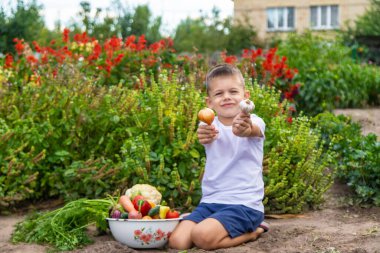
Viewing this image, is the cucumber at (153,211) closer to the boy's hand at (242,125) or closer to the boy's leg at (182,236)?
the boy's leg at (182,236)

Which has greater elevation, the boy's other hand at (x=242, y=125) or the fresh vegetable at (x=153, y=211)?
the boy's other hand at (x=242, y=125)

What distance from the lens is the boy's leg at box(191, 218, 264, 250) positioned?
148 inches

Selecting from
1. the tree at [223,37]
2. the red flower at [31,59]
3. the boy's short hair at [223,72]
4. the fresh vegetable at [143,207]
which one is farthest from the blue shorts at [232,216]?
the tree at [223,37]

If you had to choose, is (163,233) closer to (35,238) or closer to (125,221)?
(125,221)

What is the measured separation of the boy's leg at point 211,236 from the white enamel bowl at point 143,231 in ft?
0.60

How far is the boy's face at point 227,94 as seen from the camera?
390 centimetres

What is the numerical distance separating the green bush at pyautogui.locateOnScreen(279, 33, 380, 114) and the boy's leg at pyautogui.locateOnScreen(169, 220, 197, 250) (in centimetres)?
460

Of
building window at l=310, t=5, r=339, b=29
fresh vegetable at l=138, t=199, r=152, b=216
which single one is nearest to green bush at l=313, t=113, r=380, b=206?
fresh vegetable at l=138, t=199, r=152, b=216

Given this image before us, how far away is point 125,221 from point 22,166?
57.4 inches

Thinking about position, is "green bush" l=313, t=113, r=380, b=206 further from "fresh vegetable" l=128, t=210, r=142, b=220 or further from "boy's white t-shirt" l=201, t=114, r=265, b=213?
"fresh vegetable" l=128, t=210, r=142, b=220

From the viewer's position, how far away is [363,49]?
15.3 metres

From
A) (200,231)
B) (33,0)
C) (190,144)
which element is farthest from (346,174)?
(33,0)

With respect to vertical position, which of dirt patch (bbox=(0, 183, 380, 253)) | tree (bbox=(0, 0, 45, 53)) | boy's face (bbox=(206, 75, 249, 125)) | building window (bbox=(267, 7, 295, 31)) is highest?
building window (bbox=(267, 7, 295, 31))

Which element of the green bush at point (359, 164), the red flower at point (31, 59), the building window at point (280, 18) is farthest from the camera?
the building window at point (280, 18)
